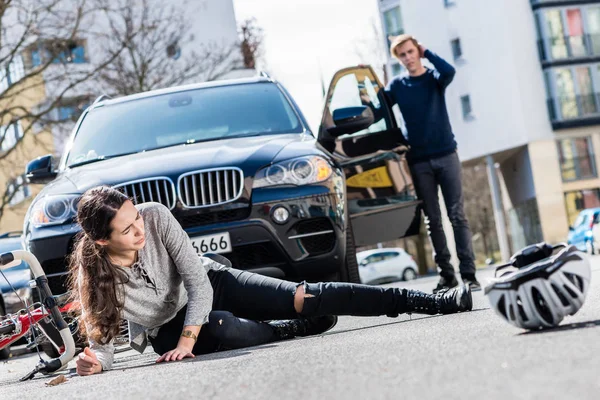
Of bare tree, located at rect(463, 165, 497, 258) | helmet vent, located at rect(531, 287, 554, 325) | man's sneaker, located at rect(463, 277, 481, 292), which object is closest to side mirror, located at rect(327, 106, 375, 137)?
man's sneaker, located at rect(463, 277, 481, 292)

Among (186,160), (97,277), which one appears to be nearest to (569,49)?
(186,160)

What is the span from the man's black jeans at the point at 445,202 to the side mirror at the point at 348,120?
3.36 feet

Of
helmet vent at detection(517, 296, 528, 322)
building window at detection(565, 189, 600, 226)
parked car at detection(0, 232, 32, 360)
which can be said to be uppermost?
helmet vent at detection(517, 296, 528, 322)

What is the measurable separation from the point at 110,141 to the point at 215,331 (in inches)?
123

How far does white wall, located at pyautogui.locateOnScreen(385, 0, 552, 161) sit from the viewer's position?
4888 cm

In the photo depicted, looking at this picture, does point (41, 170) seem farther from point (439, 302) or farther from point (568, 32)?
point (568, 32)

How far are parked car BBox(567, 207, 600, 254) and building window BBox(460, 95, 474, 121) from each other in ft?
64.2

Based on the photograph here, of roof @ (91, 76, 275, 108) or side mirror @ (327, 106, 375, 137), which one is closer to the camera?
side mirror @ (327, 106, 375, 137)

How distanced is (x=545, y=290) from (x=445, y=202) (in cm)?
489

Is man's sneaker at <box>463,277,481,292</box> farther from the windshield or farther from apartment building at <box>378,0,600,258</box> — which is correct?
apartment building at <box>378,0,600,258</box>

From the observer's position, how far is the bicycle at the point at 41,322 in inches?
253

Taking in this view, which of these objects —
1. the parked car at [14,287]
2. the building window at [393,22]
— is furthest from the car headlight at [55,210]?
the building window at [393,22]

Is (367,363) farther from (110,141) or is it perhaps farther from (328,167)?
(110,141)

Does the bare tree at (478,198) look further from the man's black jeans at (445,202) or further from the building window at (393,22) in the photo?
the man's black jeans at (445,202)
